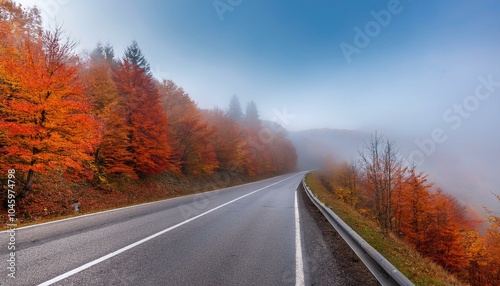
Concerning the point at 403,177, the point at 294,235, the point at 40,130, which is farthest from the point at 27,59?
the point at 403,177

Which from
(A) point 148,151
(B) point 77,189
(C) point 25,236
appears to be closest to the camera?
(C) point 25,236

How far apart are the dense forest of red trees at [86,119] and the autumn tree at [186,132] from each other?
4.3 inches

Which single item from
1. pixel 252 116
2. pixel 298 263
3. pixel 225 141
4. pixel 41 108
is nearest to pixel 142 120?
pixel 41 108

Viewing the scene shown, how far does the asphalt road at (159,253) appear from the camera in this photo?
12.0ft

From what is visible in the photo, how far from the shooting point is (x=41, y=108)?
9.87 metres

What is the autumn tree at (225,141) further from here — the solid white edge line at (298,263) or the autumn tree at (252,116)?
the autumn tree at (252,116)

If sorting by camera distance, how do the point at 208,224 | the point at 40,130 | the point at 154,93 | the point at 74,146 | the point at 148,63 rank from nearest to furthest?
the point at 208,224
the point at 40,130
the point at 74,146
the point at 154,93
the point at 148,63

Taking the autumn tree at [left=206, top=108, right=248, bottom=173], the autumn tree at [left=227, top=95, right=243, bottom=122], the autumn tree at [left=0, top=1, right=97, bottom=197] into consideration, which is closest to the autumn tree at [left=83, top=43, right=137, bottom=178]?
the autumn tree at [left=0, top=1, right=97, bottom=197]

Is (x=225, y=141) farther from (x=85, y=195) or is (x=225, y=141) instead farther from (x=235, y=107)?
(x=235, y=107)

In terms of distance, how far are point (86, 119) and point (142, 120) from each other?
7644 mm

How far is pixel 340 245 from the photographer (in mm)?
5781

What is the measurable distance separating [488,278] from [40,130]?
3683 centimetres

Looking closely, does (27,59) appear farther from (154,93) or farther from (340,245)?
(340,245)

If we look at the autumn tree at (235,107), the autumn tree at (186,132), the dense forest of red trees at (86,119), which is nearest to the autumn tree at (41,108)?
the dense forest of red trees at (86,119)
